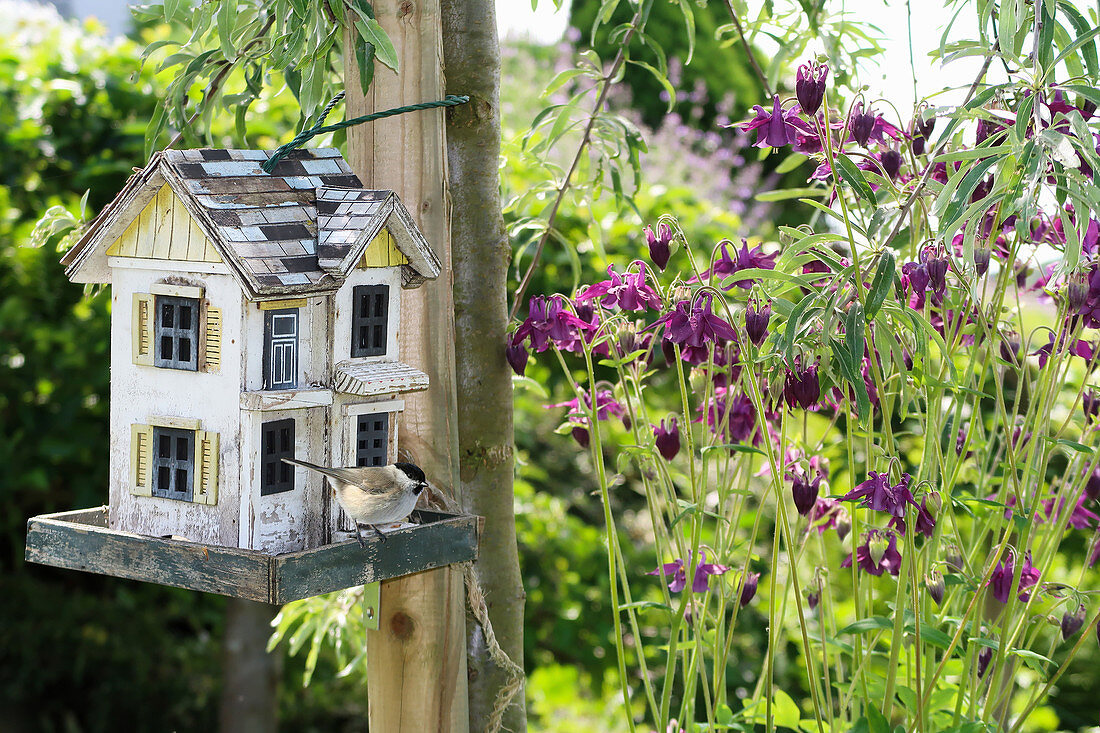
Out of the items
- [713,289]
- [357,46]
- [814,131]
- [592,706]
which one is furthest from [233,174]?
[592,706]

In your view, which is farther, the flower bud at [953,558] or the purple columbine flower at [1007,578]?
the flower bud at [953,558]

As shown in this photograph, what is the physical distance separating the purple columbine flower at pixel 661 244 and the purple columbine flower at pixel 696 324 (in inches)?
4.4

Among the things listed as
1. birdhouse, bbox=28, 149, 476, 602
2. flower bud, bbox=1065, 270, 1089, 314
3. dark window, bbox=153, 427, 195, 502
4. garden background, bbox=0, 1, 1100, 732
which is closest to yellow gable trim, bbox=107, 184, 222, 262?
birdhouse, bbox=28, 149, 476, 602

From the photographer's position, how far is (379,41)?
1.35 metres

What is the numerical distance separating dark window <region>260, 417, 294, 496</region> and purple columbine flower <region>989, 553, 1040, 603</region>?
1.04 meters

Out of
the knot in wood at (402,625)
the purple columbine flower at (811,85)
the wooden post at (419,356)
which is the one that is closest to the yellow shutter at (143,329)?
the wooden post at (419,356)

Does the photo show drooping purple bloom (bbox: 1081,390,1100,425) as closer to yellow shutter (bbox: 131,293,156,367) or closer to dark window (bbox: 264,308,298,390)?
dark window (bbox: 264,308,298,390)

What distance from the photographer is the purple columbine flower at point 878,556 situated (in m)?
1.56

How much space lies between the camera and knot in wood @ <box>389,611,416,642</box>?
161cm

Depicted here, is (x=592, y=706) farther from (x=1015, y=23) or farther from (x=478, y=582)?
(x=1015, y=23)

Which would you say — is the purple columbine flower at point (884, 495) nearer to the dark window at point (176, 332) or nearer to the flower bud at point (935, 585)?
the flower bud at point (935, 585)

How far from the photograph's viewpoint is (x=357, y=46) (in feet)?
4.74

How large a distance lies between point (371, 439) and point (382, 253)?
0.25 metres

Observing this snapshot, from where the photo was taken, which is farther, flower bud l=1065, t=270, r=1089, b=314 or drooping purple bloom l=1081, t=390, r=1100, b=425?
drooping purple bloom l=1081, t=390, r=1100, b=425
